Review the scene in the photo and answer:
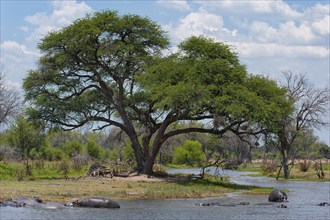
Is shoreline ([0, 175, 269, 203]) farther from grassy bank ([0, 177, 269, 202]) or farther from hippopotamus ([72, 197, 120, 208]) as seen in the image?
hippopotamus ([72, 197, 120, 208])

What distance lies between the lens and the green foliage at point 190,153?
369 ft

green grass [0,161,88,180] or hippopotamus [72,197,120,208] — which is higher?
green grass [0,161,88,180]

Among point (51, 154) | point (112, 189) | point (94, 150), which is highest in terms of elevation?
point (94, 150)

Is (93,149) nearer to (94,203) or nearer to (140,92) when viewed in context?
(140,92)

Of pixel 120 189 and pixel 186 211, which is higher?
pixel 120 189

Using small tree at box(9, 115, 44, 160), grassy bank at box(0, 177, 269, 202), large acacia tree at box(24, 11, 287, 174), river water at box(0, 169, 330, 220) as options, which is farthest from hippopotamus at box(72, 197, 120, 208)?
small tree at box(9, 115, 44, 160)

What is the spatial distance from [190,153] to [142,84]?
63.5 metres

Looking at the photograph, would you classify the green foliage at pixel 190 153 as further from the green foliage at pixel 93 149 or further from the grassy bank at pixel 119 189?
the grassy bank at pixel 119 189

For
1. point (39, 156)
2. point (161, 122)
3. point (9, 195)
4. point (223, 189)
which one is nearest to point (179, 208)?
point (9, 195)

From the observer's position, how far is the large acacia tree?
48094mm

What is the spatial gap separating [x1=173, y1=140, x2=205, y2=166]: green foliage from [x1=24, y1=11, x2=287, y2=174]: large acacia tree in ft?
172

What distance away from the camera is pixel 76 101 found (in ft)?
184

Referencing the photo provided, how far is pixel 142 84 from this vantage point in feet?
169

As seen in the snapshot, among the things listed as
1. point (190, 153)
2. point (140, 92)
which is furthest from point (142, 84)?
point (190, 153)
